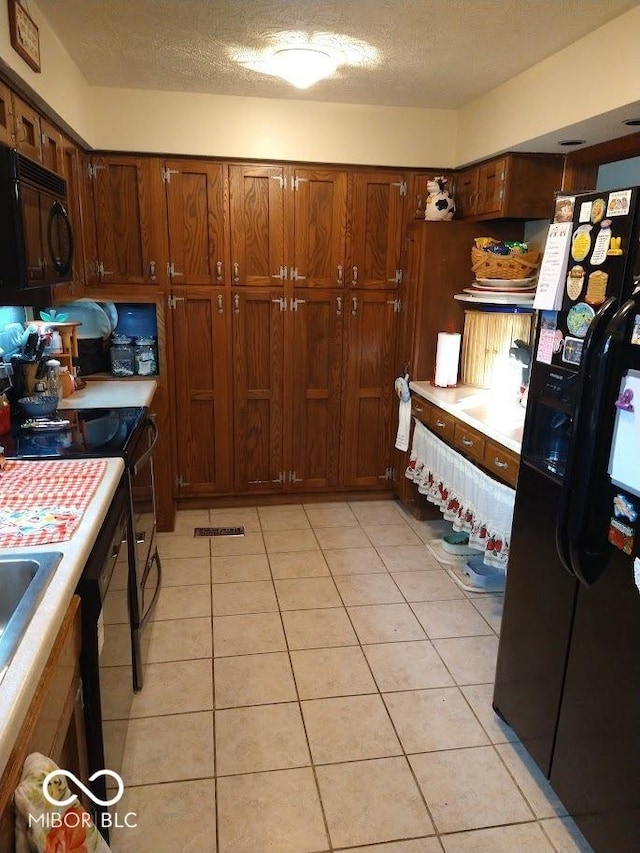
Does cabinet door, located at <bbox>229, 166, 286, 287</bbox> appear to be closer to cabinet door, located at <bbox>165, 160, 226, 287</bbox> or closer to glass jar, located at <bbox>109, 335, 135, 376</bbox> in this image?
cabinet door, located at <bbox>165, 160, 226, 287</bbox>

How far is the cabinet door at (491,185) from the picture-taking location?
124 inches

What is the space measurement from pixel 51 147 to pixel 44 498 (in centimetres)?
173

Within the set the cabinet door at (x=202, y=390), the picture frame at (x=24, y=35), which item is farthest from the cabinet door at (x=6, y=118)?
the cabinet door at (x=202, y=390)

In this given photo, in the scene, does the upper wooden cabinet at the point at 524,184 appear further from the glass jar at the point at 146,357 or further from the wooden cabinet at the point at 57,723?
the wooden cabinet at the point at 57,723

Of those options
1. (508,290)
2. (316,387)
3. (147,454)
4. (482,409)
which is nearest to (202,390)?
(316,387)

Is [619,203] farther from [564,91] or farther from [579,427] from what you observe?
[564,91]

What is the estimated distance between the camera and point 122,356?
3.47m

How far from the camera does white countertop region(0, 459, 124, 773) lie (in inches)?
36.1

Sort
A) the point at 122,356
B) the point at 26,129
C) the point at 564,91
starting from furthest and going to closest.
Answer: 1. the point at 122,356
2. the point at 564,91
3. the point at 26,129

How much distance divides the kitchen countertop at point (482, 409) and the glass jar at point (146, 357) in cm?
154

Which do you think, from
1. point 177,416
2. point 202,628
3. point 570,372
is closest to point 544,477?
point 570,372

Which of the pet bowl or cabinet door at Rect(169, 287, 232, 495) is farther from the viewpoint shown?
cabinet door at Rect(169, 287, 232, 495)

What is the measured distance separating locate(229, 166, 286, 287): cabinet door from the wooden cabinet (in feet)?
8.71

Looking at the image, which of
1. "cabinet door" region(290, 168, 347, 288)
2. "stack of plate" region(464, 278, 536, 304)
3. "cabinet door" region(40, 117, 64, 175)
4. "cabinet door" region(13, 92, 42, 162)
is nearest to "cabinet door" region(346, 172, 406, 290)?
"cabinet door" region(290, 168, 347, 288)
